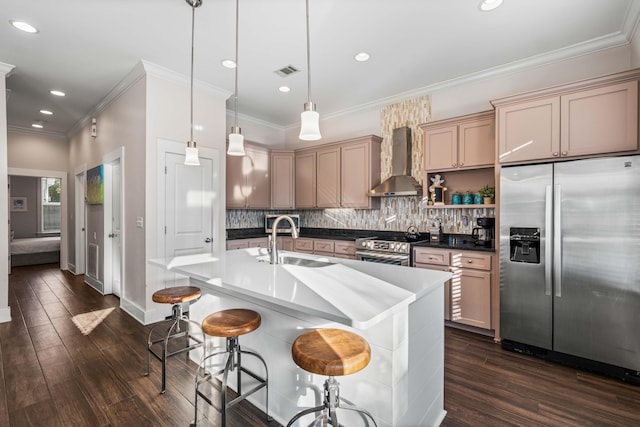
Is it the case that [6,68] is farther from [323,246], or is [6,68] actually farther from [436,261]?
[436,261]

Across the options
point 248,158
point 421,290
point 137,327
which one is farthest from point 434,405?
point 248,158

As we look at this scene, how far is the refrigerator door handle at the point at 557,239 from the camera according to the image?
2.59 metres

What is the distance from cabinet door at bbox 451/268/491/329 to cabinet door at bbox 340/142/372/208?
168 centimetres

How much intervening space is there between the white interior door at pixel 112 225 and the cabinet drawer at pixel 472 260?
172 inches

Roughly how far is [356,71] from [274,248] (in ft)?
8.26

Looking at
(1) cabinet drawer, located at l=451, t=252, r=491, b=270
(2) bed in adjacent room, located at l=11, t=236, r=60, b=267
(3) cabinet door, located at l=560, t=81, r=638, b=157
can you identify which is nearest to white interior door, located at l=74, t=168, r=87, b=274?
(2) bed in adjacent room, located at l=11, t=236, r=60, b=267

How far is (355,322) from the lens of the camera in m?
1.06

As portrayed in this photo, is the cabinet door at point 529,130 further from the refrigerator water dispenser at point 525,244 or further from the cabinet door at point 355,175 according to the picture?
the cabinet door at point 355,175

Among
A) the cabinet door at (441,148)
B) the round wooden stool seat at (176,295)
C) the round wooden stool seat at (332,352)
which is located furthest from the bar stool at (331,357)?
the cabinet door at (441,148)

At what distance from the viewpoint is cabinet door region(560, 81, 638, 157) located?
94.7 inches

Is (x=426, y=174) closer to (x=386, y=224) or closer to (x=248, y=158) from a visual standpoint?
(x=386, y=224)

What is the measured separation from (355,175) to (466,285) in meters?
2.18

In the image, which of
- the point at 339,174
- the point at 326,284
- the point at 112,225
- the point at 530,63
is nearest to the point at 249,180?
the point at 339,174

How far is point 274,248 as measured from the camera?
7.36ft
